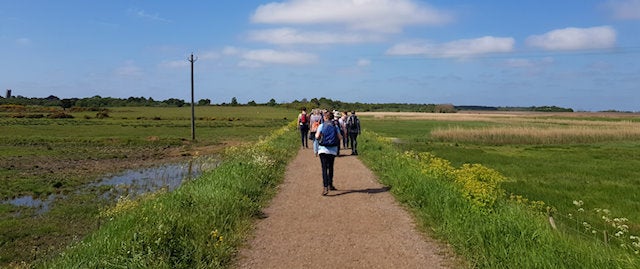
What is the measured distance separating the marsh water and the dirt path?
5.46m

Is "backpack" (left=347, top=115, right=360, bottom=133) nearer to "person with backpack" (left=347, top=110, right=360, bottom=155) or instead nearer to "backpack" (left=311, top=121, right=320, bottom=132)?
"person with backpack" (left=347, top=110, right=360, bottom=155)

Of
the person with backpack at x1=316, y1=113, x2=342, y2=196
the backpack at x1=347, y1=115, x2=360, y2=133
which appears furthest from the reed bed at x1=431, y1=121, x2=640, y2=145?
the person with backpack at x1=316, y1=113, x2=342, y2=196

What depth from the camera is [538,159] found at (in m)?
25.3

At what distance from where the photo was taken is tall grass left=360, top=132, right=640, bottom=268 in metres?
5.45

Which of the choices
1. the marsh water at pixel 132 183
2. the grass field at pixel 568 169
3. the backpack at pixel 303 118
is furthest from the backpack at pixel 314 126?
the grass field at pixel 568 169

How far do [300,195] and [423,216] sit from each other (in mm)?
3213

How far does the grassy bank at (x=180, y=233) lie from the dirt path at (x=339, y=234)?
0.37 m

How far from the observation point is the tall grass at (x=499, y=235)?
5.45 m

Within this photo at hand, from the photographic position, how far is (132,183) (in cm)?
1894

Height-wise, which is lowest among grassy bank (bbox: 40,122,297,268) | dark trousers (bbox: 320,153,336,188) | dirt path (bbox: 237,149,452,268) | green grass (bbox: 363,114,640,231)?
green grass (bbox: 363,114,640,231)

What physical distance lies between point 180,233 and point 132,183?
44.2 ft

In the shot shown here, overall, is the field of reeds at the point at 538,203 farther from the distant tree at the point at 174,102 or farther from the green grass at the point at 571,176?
the distant tree at the point at 174,102

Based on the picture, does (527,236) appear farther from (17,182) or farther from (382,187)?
(17,182)

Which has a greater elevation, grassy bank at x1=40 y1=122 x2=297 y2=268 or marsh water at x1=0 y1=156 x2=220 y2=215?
grassy bank at x1=40 y1=122 x2=297 y2=268
